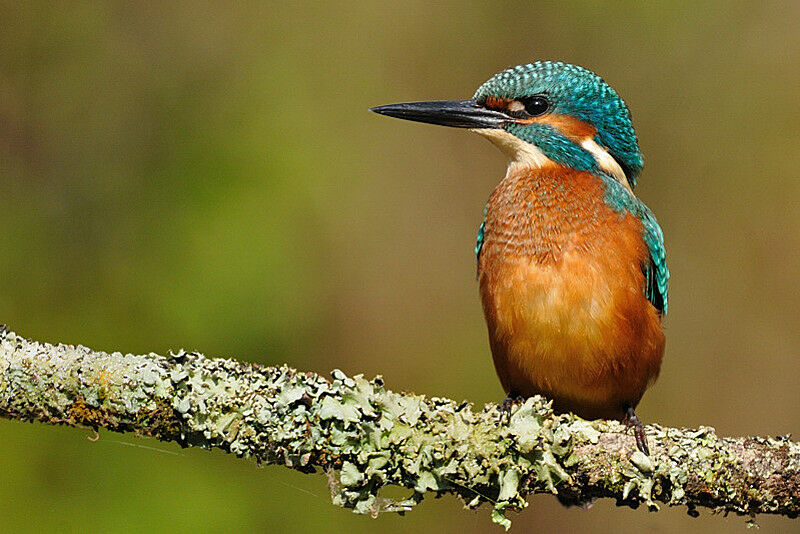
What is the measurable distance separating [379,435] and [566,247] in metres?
0.95

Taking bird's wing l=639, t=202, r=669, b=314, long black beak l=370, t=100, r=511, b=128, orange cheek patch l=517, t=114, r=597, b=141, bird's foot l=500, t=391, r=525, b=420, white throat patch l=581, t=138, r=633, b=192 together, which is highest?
long black beak l=370, t=100, r=511, b=128

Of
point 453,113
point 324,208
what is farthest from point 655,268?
point 324,208

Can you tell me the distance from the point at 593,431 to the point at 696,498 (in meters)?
0.29

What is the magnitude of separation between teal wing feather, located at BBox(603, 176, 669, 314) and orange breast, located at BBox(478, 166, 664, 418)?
0.12 ft

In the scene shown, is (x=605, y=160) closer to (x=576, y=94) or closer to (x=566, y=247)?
(x=576, y=94)

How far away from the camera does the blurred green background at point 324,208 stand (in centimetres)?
337

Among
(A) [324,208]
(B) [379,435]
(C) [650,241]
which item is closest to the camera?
(B) [379,435]

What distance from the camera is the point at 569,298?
264 cm

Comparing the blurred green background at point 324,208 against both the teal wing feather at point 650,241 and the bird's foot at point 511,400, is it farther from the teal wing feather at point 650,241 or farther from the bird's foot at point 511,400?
the teal wing feather at point 650,241

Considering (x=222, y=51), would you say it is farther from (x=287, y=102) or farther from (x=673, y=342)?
(x=673, y=342)

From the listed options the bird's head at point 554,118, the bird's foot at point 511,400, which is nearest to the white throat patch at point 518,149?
the bird's head at point 554,118

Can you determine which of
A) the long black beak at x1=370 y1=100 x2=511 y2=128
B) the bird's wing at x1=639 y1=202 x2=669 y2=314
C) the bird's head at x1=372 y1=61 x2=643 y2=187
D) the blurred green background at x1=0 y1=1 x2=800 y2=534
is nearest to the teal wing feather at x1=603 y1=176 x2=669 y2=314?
the bird's wing at x1=639 y1=202 x2=669 y2=314

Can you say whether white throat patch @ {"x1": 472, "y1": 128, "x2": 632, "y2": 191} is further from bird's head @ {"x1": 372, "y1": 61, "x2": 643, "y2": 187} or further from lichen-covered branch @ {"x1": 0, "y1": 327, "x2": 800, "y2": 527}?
lichen-covered branch @ {"x1": 0, "y1": 327, "x2": 800, "y2": 527}

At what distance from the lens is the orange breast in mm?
2666
